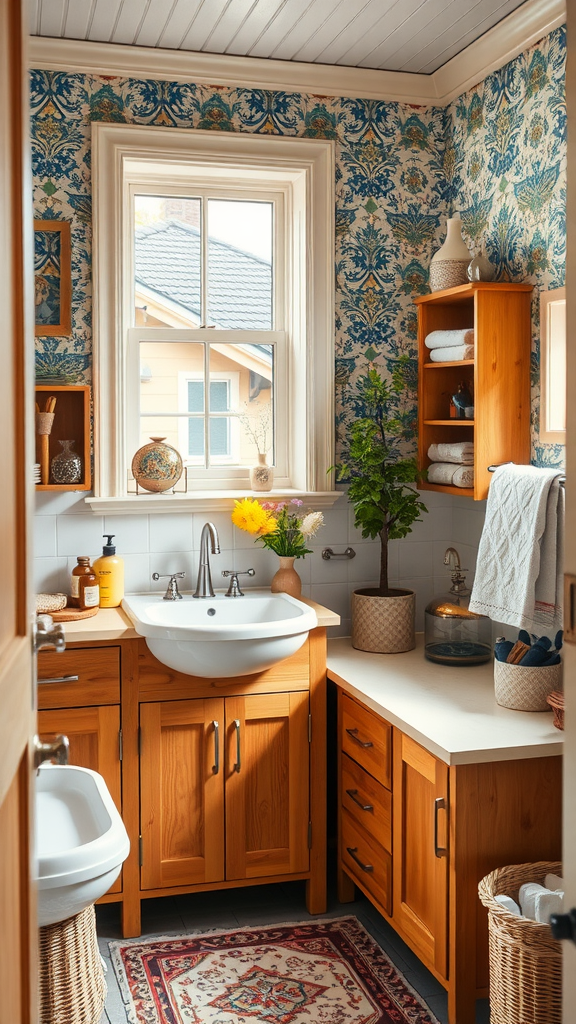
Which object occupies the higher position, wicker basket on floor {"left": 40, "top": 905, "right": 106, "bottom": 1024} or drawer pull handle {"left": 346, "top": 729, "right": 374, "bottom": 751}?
drawer pull handle {"left": 346, "top": 729, "right": 374, "bottom": 751}

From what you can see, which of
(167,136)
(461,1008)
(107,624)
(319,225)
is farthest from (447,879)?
(167,136)

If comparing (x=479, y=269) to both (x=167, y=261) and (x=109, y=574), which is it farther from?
(x=109, y=574)

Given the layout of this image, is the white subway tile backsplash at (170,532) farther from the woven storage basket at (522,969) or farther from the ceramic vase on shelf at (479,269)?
the woven storage basket at (522,969)

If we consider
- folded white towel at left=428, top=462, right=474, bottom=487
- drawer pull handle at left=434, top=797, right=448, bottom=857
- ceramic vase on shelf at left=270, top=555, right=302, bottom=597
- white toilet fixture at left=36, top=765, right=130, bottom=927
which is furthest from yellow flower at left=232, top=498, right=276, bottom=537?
drawer pull handle at left=434, top=797, right=448, bottom=857

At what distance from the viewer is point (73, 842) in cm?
227

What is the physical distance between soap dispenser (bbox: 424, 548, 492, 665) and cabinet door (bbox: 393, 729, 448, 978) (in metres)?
0.53

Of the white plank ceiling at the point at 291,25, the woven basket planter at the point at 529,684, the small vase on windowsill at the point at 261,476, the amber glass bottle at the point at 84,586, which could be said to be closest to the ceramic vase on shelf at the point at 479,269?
the white plank ceiling at the point at 291,25

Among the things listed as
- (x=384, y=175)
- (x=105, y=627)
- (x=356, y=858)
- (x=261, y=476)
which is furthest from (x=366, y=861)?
(x=384, y=175)

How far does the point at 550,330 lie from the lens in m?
2.84

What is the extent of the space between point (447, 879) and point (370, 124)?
248 centimetres

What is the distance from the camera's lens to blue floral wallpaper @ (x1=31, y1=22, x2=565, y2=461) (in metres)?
2.89

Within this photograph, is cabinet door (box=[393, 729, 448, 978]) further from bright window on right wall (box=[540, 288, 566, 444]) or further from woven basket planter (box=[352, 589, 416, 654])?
bright window on right wall (box=[540, 288, 566, 444])

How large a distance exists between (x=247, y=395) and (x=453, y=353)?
0.81m

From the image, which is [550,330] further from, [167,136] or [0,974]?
[0,974]
